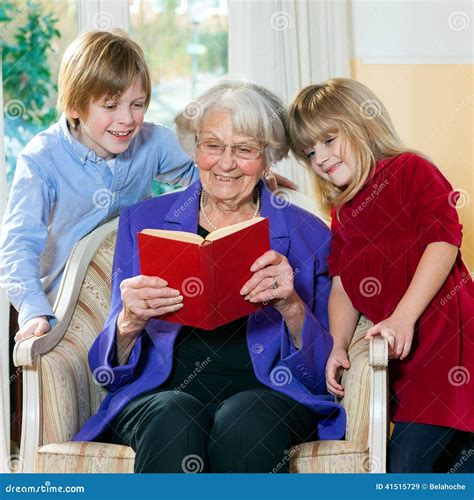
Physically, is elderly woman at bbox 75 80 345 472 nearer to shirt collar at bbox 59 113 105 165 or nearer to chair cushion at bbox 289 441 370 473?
chair cushion at bbox 289 441 370 473

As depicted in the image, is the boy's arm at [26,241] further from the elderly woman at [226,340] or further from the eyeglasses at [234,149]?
the eyeglasses at [234,149]

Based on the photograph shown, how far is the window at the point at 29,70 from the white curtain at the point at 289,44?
715 millimetres

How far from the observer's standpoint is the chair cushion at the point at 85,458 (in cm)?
190

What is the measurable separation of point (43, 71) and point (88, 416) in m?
1.83

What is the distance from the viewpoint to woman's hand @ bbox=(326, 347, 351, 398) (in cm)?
204

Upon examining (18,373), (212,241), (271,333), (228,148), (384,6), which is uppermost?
(384,6)

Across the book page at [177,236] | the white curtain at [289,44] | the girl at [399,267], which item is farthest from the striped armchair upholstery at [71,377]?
the white curtain at [289,44]

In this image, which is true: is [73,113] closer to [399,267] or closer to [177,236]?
[177,236]

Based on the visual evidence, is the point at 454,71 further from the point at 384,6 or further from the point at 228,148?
the point at 228,148

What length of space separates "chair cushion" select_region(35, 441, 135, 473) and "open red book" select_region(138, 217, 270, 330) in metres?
0.31

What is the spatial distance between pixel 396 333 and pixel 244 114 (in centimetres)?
61

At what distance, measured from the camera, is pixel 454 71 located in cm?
345

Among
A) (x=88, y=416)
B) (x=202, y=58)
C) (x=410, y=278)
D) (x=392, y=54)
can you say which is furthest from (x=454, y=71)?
(x=88, y=416)

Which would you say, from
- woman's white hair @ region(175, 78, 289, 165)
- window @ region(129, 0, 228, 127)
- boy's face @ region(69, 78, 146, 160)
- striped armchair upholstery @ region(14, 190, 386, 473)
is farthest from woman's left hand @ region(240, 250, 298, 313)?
window @ region(129, 0, 228, 127)
